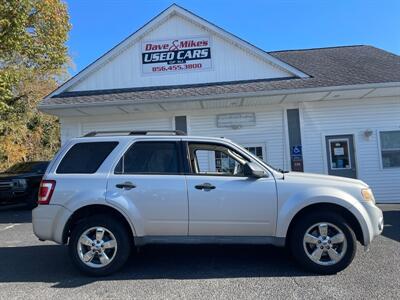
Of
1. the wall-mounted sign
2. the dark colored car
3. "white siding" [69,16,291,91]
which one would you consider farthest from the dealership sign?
the dark colored car

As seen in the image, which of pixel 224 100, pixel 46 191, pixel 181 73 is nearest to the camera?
pixel 46 191

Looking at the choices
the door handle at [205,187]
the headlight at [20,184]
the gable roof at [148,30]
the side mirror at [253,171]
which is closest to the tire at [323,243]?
the side mirror at [253,171]

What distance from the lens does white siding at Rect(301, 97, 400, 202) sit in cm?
1362

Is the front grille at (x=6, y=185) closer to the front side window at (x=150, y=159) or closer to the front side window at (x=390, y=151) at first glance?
the front side window at (x=150, y=159)

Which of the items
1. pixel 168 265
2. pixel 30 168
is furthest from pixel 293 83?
pixel 30 168

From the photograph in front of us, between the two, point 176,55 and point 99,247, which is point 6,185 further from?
point 99,247

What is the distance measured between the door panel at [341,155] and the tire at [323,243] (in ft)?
27.6

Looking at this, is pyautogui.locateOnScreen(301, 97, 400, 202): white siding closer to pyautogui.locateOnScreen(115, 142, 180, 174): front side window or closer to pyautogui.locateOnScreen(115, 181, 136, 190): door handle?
pyautogui.locateOnScreen(115, 142, 180, 174): front side window

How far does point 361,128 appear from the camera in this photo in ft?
44.8

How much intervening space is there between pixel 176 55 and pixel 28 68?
14617 mm

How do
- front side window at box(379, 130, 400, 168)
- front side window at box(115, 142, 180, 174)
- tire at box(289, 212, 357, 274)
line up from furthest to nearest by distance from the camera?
1. front side window at box(379, 130, 400, 168)
2. front side window at box(115, 142, 180, 174)
3. tire at box(289, 212, 357, 274)

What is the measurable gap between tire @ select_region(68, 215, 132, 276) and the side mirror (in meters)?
1.89

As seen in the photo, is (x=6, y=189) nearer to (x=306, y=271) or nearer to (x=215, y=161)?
(x=215, y=161)

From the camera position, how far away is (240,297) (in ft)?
16.0
